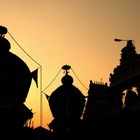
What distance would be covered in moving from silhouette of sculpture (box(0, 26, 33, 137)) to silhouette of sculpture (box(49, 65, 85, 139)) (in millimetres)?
5429

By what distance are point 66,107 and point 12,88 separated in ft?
26.3

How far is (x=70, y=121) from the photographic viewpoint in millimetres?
33375

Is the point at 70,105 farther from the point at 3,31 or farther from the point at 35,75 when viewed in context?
the point at 3,31

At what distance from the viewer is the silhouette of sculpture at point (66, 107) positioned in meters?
33.2

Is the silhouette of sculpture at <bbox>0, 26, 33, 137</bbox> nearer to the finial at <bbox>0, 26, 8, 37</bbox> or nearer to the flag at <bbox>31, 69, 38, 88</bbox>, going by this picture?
the finial at <bbox>0, 26, 8, 37</bbox>

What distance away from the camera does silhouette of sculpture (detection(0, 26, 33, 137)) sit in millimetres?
24625

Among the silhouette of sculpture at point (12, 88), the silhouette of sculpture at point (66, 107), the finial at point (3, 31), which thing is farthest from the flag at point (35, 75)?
the silhouette of sculpture at point (66, 107)

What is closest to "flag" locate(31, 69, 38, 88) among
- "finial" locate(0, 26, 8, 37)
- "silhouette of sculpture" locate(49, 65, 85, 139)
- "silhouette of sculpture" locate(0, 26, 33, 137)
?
"silhouette of sculpture" locate(0, 26, 33, 137)

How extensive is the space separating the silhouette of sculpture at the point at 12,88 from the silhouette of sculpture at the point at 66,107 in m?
5.43

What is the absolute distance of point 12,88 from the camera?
1049 inches

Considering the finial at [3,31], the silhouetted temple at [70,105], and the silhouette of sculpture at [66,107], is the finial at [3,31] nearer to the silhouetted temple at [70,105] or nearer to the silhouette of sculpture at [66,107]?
the silhouetted temple at [70,105]

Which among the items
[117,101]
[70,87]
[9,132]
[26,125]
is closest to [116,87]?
[117,101]

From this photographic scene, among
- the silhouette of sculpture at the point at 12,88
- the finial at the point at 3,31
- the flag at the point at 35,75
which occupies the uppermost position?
the finial at the point at 3,31

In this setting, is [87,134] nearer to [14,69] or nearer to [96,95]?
[14,69]
